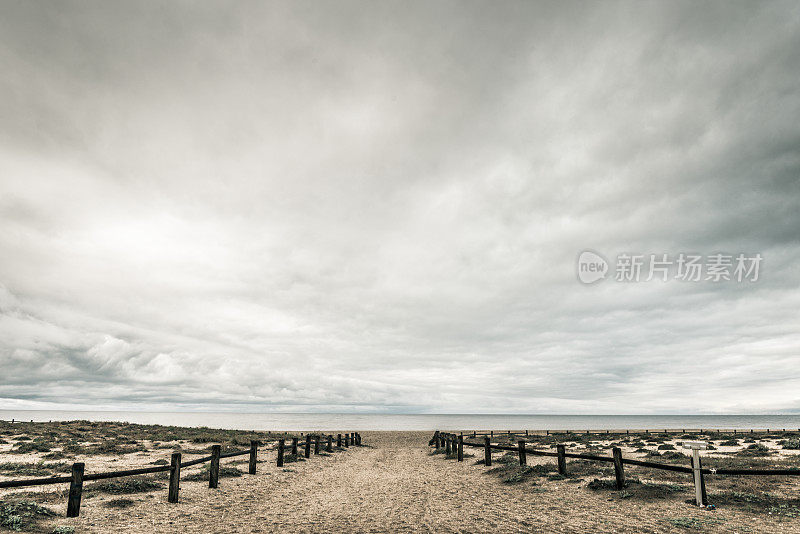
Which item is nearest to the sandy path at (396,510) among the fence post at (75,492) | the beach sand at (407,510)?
the beach sand at (407,510)

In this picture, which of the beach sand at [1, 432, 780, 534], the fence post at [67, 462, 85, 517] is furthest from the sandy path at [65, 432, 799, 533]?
the fence post at [67, 462, 85, 517]

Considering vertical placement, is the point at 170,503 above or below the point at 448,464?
above

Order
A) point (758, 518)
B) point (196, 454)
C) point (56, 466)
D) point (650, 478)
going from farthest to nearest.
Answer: point (196, 454)
point (56, 466)
point (650, 478)
point (758, 518)

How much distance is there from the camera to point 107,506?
11.5 m

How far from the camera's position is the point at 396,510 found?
39.5ft

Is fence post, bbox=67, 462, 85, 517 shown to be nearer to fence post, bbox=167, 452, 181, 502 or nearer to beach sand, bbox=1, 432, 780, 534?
beach sand, bbox=1, 432, 780, 534

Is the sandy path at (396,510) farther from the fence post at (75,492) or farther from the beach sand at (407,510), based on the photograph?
the fence post at (75,492)

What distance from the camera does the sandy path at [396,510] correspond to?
32.8ft

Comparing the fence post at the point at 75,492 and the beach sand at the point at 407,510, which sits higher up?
the fence post at the point at 75,492

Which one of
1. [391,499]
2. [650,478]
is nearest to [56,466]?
[391,499]

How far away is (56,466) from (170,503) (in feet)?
39.6

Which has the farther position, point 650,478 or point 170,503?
point 650,478

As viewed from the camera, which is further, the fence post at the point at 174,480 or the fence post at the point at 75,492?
the fence post at the point at 174,480

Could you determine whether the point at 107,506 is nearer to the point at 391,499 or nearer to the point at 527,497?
the point at 391,499
